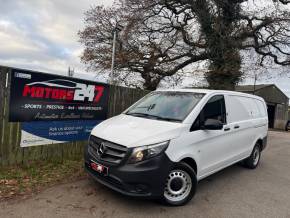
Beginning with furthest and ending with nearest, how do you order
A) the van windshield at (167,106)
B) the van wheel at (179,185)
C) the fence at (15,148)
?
the fence at (15,148) < the van windshield at (167,106) < the van wheel at (179,185)

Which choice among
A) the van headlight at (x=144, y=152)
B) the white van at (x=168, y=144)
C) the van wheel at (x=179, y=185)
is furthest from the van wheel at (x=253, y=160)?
the van headlight at (x=144, y=152)

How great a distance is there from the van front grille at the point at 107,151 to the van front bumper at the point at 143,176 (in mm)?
124

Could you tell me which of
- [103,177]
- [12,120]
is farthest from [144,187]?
[12,120]

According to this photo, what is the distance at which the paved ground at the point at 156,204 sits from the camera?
144 inches

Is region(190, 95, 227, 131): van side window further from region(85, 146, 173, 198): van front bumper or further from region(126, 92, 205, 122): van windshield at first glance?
region(85, 146, 173, 198): van front bumper

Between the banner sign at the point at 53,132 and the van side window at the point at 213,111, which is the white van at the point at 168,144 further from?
the banner sign at the point at 53,132

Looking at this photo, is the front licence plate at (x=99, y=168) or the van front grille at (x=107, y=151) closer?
the van front grille at (x=107, y=151)

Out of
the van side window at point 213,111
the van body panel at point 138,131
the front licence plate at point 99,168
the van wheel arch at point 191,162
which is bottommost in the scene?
the front licence plate at point 99,168

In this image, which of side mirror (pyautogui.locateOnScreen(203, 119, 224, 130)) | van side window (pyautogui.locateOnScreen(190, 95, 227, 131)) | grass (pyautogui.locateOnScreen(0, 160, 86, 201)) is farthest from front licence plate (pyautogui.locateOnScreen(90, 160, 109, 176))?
side mirror (pyautogui.locateOnScreen(203, 119, 224, 130))

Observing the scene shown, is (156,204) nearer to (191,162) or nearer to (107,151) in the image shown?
(191,162)

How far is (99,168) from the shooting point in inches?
154

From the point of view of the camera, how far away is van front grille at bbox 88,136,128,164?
3.71 meters

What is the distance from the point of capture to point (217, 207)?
409 centimetres

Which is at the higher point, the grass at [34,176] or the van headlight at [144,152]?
the van headlight at [144,152]
